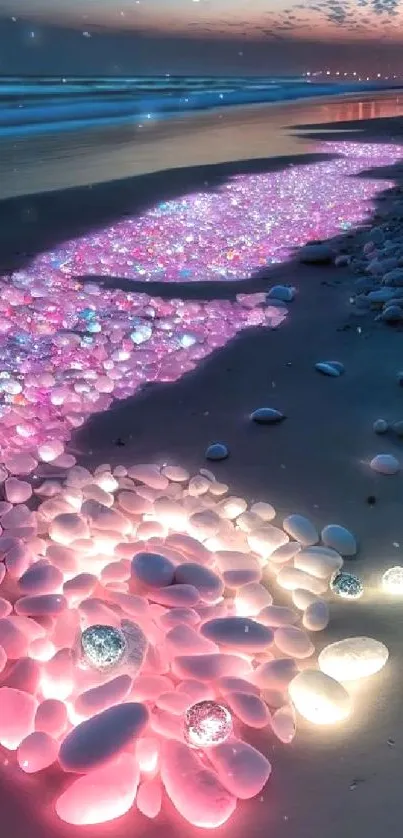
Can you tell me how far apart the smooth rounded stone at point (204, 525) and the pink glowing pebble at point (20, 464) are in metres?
0.76

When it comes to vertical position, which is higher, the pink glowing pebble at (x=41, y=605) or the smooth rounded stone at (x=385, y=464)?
the pink glowing pebble at (x=41, y=605)

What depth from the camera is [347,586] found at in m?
1.96

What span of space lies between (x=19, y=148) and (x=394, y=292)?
382 inches

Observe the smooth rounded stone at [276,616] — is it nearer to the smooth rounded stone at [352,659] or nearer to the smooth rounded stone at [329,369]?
the smooth rounded stone at [352,659]

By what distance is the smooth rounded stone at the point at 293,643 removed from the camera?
1753 millimetres

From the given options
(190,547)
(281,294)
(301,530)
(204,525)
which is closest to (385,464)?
(301,530)

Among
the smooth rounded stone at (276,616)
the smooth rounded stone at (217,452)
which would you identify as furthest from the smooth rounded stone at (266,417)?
the smooth rounded stone at (276,616)

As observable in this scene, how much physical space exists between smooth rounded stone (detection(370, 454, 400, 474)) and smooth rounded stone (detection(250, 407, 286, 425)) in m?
0.52

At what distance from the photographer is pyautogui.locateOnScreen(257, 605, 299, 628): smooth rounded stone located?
72.6 inches

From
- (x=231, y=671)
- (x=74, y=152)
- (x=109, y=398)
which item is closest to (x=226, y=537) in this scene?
(x=231, y=671)

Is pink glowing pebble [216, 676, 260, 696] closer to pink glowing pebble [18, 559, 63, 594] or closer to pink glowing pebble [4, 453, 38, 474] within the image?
pink glowing pebble [18, 559, 63, 594]

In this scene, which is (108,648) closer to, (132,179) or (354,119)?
(132,179)

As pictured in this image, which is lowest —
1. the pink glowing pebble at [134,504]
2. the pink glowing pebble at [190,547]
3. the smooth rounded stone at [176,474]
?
the smooth rounded stone at [176,474]

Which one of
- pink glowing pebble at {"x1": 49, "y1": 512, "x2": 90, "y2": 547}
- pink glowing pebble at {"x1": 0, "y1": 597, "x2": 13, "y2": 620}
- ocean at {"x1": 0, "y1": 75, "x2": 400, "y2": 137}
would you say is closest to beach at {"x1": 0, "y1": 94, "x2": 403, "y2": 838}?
pink glowing pebble at {"x1": 0, "y1": 597, "x2": 13, "y2": 620}
